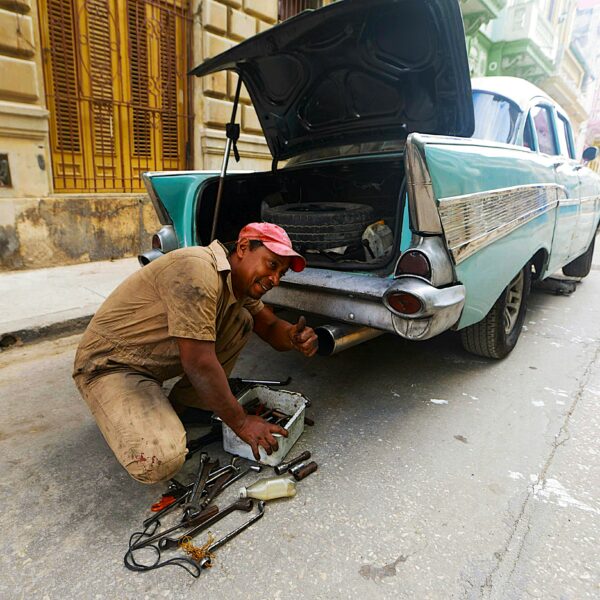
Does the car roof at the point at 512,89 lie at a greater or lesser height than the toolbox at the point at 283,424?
greater

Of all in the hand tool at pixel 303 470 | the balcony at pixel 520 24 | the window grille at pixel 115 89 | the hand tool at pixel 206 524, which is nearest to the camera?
the hand tool at pixel 206 524

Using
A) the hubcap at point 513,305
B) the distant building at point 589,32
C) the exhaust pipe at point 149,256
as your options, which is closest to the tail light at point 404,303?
the hubcap at point 513,305

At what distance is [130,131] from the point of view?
5.92 m

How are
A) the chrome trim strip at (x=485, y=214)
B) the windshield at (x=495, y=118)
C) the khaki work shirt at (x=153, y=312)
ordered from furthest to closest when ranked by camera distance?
the windshield at (x=495, y=118)
the chrome trim strip at (x=485, y=214)
the khaki work shirt at (x=153, y=312)

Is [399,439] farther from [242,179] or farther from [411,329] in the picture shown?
[242,179]

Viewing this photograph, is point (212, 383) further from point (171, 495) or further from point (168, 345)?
point (171, 495)

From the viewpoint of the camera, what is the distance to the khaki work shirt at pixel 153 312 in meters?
1.79

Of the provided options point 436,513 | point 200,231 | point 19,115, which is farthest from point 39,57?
point 436,513

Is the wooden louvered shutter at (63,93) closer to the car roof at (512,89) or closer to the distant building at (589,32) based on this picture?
the car roof at (512,89)

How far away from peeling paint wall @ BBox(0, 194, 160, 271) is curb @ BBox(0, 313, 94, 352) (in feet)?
5.65

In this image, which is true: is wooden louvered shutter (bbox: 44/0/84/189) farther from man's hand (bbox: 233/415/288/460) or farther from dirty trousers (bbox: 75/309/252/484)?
man's hand (bbox: 233/415/288/460)

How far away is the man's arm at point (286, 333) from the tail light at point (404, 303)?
425 mm

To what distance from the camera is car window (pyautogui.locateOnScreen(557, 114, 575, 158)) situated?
3.95 m

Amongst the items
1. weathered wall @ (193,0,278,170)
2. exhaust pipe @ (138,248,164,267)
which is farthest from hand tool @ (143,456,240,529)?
weathered wall @ (193,0,278,170)
